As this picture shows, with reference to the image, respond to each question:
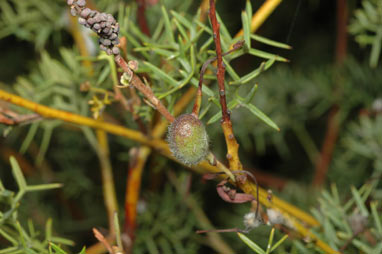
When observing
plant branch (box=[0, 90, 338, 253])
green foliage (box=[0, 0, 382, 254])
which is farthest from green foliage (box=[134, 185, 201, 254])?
plant branch (box=[0, 90, 338, 253])

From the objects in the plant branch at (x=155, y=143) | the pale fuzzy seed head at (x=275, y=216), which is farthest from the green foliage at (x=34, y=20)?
the pale fuzzy seed head at (x=275, y=216)

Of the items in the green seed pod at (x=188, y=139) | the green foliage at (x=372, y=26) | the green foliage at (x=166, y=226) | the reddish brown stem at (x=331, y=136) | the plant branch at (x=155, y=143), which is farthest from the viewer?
the reddish brown stem at (x=331, y=136)

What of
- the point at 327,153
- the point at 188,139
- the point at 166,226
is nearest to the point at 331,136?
the point at 327,153

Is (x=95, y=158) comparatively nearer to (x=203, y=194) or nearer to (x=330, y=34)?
(x=203, y=194)

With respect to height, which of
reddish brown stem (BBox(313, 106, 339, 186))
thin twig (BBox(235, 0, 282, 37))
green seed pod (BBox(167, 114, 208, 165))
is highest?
thin twig (BBox(235, 0, 282, 37))

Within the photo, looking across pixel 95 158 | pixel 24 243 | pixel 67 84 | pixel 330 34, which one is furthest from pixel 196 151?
pixel 330 34

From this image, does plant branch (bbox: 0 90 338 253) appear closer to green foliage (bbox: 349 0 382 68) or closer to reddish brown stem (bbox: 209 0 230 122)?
reddish brown stem (bbox: 209 0 230 122)

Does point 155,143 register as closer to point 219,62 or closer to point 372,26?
point 219,62

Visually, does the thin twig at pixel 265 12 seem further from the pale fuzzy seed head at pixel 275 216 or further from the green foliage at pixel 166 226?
the green foliage at pixel 166 226
